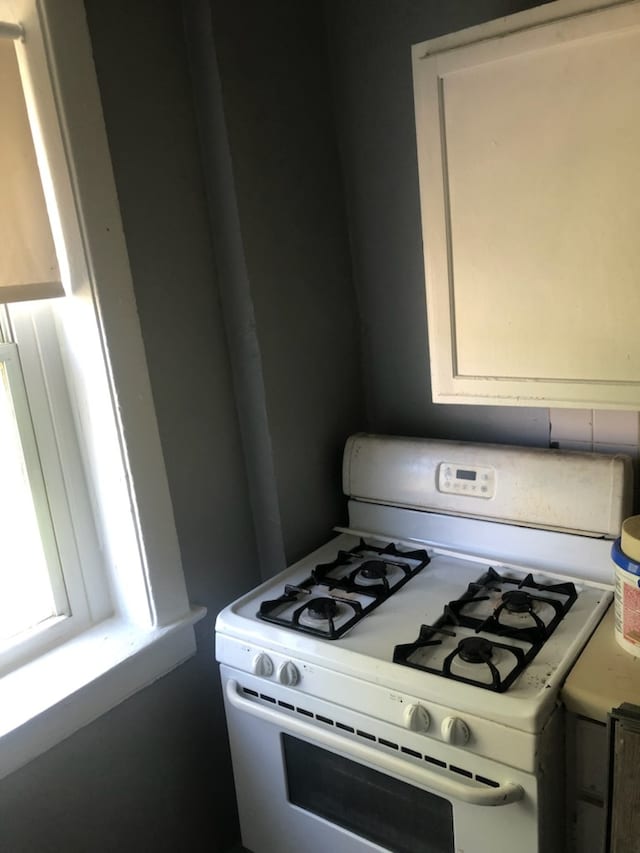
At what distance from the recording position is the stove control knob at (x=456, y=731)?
42.7 inches

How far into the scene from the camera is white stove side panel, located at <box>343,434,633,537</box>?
1359mm

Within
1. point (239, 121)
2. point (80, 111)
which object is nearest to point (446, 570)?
point (239, 121)

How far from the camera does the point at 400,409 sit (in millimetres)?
1765

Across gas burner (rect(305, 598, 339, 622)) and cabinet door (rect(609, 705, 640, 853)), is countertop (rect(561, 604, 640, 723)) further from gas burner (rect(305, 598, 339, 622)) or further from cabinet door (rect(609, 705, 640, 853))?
gas burner (rect(305, 598, 339, 622))

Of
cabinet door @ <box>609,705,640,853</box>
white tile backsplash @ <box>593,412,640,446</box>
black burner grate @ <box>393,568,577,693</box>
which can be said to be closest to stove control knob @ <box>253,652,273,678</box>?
black burner grate @ <box>393,568,577,693</box>

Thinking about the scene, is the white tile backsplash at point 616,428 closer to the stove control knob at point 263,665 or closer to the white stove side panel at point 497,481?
the white stove side panel at point 497,481

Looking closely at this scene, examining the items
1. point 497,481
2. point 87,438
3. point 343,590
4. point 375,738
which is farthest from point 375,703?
point 87,438

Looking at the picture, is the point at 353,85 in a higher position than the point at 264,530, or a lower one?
higher

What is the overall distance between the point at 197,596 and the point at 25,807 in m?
0.49

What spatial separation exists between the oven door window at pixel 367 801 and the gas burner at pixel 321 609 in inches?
9.0

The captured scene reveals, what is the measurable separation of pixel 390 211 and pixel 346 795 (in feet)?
4.07

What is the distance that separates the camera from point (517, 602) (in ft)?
4.29

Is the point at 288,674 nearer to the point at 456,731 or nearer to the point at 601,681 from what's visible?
the point at 456,731

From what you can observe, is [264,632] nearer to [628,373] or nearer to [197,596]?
[197,596]
